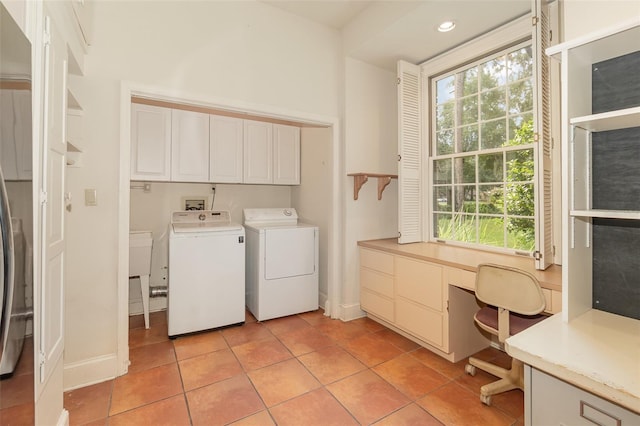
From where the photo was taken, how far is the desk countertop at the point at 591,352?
77 centimetres

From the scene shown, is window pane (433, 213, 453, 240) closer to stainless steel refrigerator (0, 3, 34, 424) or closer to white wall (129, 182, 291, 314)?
white wall (129, 182, 291, 314)

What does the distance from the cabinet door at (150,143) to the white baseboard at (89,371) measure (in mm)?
1593

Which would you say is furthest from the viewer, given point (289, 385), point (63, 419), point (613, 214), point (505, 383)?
point (289, 385)

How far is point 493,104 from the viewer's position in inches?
97.7

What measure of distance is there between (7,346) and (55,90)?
1099mm

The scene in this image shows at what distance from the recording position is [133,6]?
6.88 ft

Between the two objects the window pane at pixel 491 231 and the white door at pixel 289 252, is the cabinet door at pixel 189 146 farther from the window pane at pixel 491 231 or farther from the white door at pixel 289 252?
the window pane at pixel 491 231

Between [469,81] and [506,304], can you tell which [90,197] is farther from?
[469,81]

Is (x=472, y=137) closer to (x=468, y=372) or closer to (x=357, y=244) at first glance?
(x=357, y=244)

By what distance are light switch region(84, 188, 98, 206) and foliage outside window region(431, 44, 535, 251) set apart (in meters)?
2.87

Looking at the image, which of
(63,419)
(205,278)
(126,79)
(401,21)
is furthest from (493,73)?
(63,419)

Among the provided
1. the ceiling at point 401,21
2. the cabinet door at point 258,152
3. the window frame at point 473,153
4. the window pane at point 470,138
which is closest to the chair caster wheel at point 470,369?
the window frame at point 473,153

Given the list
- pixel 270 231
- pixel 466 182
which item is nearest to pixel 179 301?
pixel 270 231

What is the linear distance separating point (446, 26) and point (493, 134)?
960mm
